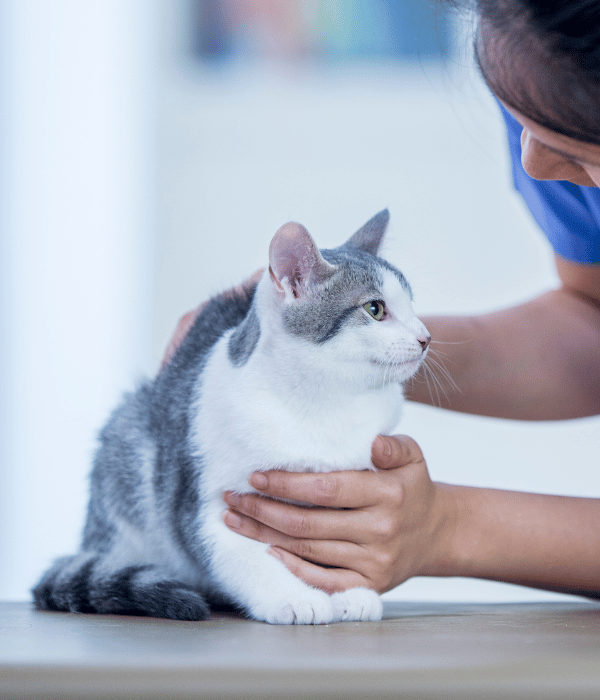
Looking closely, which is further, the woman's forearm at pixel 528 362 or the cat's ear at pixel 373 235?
the woman's forearm at pixel 528 362

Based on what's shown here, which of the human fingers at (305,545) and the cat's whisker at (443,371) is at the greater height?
the cat's whisker at (443,371)

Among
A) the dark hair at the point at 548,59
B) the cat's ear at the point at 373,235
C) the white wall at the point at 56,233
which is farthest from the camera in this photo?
Result: the white wall at the point at 56,233

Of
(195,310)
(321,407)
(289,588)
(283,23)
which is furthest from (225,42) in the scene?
(289,588)

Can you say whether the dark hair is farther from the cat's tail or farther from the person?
the cat's tail

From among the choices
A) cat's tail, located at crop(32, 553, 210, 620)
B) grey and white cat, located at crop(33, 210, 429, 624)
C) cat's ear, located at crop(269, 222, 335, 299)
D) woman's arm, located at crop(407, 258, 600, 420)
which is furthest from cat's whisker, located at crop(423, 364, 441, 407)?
cat's tail, located at crop(32, 553, 210, 620)

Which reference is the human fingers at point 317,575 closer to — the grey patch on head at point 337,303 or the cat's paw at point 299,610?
the cat's paw at point 299,610

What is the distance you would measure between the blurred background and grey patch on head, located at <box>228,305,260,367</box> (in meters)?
1.35

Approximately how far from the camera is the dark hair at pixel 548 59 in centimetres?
61

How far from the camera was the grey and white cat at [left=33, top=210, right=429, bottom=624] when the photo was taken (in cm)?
78

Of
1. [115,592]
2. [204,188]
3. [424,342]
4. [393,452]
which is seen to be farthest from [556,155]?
[204,188]

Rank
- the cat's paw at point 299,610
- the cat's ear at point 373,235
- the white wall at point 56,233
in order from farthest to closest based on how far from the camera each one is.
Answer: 1. the white wall at point 56,233
2. the cat's ear at point 373,235
3. the cat's paw at point 299,610

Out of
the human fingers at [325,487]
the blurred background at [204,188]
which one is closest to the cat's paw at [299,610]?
the human fingers at [325,487]

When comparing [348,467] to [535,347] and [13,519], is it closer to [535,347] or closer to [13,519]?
[535,347]

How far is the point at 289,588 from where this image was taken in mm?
764
